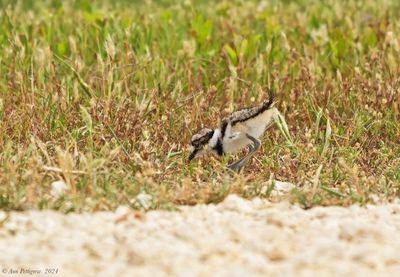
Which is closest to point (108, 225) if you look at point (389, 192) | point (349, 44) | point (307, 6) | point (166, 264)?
point (166, 264)

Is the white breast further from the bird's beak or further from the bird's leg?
the bird's beak

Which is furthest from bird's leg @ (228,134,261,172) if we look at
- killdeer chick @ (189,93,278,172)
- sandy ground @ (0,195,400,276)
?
sandy ground @ (0,195,400,276)

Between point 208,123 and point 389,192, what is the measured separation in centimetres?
162

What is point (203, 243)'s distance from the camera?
447cm

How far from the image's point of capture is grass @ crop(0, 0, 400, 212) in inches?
217

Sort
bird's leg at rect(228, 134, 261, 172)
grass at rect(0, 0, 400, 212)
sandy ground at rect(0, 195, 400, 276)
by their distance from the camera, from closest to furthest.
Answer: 1. sandy ground at rect(0, 195, 400, 276)
2. grass at rect(0, 0, 400, 212)
3. bird's leg at rect(228, 134, 261, 172)

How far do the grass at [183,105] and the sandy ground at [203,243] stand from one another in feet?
1.00

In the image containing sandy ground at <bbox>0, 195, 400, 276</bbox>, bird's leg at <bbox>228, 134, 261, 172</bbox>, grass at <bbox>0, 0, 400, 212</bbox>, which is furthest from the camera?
bird's leg at <bbox>228, 134, 261, 172</bbox>

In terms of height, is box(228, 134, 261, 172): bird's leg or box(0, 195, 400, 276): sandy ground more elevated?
box(0, 195, 400, 276): sandy ground

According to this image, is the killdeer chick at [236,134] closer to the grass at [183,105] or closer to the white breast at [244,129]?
the white breast at [244,129]

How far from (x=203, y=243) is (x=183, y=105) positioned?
9.48ft

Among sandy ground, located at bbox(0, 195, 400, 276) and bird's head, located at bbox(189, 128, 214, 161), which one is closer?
sandy ground, located at bbox(0, 195, 400, 276)

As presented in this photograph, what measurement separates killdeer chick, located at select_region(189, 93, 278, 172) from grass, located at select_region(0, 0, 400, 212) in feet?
0.39

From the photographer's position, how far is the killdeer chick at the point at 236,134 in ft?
20.9
